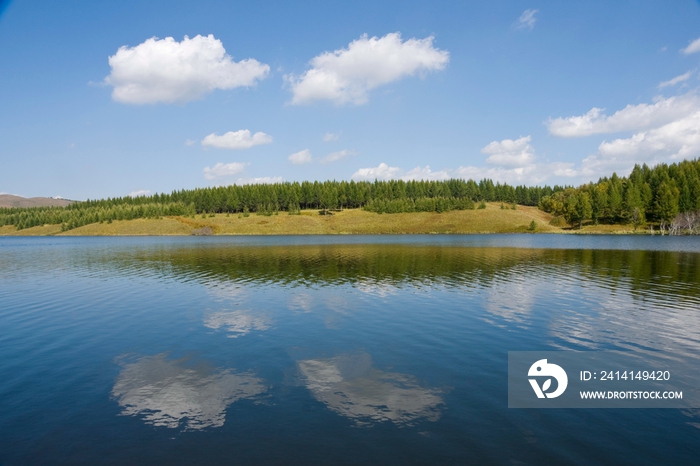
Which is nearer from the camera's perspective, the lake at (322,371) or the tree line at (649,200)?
the lake at (322,371)

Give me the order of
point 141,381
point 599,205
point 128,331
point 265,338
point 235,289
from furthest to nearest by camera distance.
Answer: point 599,205 → point 235,289 → point 128,331 → point 265,338 → point 141,381

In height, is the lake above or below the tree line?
below

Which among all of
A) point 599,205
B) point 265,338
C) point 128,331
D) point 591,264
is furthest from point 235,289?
point 599,205

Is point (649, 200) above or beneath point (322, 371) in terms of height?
above

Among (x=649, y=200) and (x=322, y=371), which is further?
(x=649, y=200)

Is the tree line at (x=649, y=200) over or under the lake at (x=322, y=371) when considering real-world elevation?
over

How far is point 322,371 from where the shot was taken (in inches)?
723

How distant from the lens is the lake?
477 inches

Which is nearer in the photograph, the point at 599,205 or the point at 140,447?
the point at 140,447

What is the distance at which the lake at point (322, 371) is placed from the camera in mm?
12109

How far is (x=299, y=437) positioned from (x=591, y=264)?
202 ft

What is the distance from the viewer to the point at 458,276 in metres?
48.5

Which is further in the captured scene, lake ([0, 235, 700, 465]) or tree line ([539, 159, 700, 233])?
tree line ([539, 159, 700, 233])

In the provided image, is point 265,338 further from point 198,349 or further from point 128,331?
point 128,331
